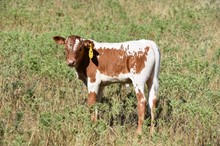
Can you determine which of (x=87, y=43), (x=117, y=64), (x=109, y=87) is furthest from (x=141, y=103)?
(x=109, y=87)

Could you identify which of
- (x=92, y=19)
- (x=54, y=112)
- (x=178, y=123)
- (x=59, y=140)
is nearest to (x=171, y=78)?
(x=178, y=123)

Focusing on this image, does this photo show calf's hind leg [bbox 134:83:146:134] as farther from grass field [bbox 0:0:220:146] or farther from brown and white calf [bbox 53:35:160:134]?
grass field [bbox 0:0:220:146]

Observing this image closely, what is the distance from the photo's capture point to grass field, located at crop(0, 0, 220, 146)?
6.32m

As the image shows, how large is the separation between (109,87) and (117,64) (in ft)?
6.43

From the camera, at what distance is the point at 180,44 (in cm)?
1359

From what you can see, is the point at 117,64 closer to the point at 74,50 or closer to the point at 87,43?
the point at 87,43

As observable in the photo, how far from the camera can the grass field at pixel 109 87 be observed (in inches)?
249

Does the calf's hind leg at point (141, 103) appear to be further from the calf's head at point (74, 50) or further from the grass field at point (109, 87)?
the calf's head at point (74, 50)

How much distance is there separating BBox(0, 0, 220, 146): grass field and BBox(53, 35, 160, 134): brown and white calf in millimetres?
352

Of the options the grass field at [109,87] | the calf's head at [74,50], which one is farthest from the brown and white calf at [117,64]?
the grass field at [109,87]

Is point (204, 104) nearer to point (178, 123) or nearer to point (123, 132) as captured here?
point (178, 123)

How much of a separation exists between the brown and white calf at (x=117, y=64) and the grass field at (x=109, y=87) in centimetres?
35

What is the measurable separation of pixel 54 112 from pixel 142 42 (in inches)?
66.9

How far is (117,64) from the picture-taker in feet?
23.0
